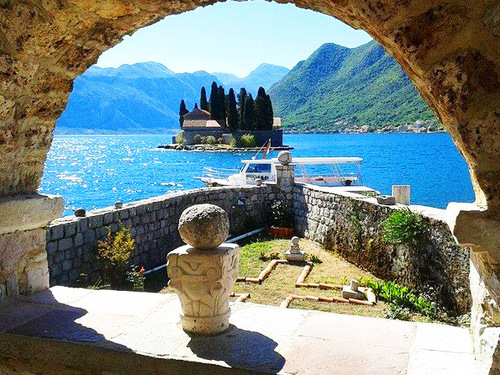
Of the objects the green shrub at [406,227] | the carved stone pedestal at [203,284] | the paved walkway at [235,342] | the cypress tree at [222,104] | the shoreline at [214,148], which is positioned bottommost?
the shoreline at [214,148]

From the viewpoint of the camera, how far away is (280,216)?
1381 cm

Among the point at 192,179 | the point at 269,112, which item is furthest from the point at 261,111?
the point at 192,179

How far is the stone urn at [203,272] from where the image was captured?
3197 millimetres

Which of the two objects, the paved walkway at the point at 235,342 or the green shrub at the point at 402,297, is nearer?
the paved walkway at the point at 235,342

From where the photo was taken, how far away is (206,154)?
6388 centimetres

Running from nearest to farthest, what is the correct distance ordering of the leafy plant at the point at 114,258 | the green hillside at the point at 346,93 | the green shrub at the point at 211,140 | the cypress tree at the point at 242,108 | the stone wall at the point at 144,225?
the stone wall at the point at 144,225
the leafy plant at the point at 114,258
the cypress tree at the point at 242,108
the green shrub at the point at 211,140
the green hillside at the point at 346,93

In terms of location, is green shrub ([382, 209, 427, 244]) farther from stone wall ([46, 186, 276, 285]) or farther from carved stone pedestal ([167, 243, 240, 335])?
carved stone pedestal ([167, 243, 240, 335])

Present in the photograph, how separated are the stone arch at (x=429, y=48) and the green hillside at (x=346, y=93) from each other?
98.7 meters

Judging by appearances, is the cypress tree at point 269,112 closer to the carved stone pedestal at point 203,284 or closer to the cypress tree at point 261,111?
the cypress tree at point 261,111

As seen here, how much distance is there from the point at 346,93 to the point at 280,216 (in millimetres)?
122234

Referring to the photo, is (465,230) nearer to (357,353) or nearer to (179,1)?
(357,353)

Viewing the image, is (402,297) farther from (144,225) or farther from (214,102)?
(214,102)

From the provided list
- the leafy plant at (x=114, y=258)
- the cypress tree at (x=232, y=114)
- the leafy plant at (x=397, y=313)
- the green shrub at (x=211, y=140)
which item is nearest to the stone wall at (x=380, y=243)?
the leafy plant at (x=397, y=313)

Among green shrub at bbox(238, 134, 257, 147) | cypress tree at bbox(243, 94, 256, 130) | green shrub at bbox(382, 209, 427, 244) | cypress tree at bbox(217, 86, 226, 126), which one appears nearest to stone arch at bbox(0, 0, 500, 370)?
green shrub at bbox(382, 209, 427, 244)
